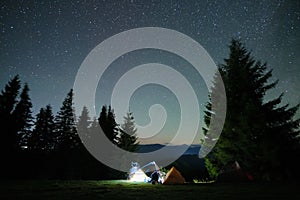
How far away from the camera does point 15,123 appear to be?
2791 cm

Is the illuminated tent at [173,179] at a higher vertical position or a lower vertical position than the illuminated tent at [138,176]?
lower

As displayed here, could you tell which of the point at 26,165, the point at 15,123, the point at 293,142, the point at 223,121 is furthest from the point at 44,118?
the point at 293,142

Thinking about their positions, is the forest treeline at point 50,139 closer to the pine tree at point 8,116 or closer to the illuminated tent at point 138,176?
the pine tree at point 8,116

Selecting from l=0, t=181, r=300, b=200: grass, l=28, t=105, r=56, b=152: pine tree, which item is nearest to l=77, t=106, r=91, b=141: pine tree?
l=28, t=105, r=56, b=152: pine tree

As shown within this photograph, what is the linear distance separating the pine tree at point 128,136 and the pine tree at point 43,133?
1009cm

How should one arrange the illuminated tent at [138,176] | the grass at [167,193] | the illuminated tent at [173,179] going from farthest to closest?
the illuminated tent at [138,176] < the illuminated tent at [173,179] < the grass at [167,193]

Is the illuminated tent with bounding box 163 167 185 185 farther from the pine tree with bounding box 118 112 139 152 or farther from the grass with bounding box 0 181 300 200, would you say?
the pine tree with bounding box 118 112 139 152

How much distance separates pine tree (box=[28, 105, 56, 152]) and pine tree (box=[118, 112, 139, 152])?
10.1 metres

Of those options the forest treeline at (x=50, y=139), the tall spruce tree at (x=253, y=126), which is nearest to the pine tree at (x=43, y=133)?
the forest treeline at (x=50, y=139)

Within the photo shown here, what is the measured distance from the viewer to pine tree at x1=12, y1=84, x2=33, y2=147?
28741 millimetres

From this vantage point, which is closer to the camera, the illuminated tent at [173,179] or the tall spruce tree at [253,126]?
the tall spruce tree at [253,126]

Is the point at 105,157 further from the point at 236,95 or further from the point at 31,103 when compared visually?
the point at 236,95

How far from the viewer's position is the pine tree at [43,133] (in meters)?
31.6

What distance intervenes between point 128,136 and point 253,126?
21701 mm
